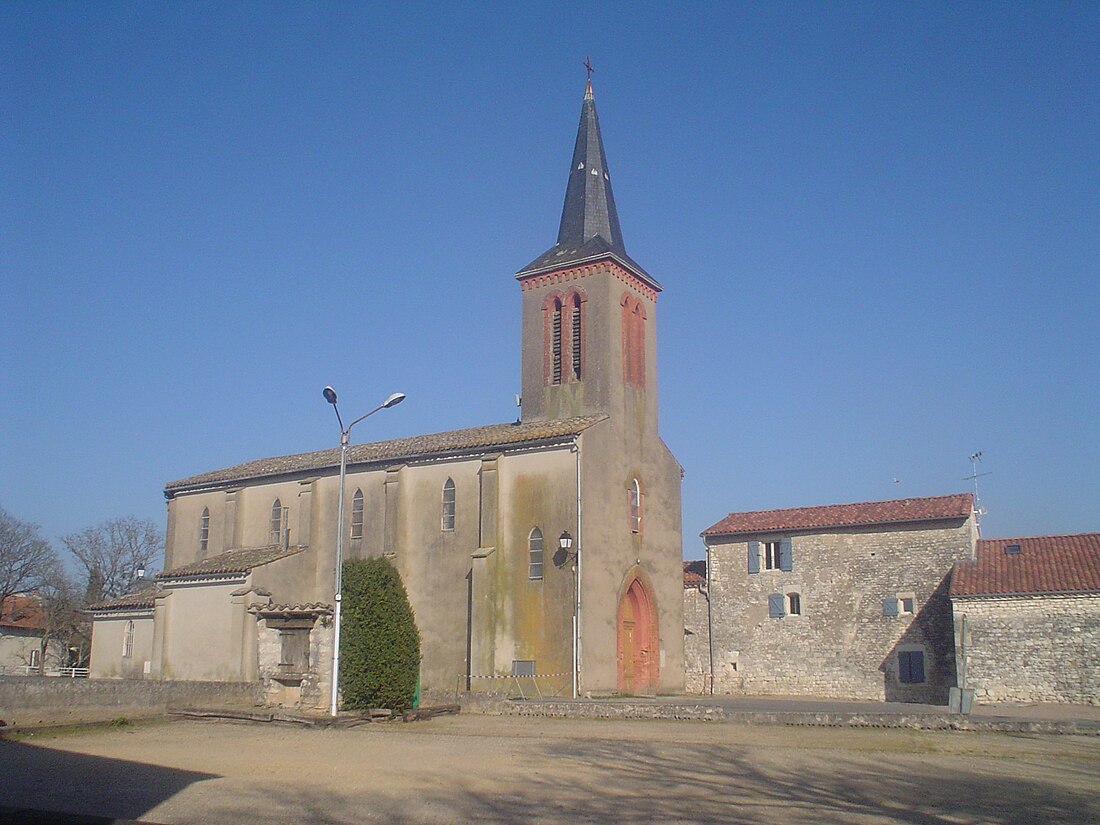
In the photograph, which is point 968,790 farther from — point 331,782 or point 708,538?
point 708,538

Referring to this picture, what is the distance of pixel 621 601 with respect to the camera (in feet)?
114

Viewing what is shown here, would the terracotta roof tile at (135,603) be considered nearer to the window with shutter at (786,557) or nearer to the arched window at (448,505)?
the arched window at (448,505)

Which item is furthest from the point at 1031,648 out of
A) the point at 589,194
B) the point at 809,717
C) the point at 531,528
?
the point at 589,194

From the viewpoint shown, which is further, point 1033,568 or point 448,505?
point 448,505

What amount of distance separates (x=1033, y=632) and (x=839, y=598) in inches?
344

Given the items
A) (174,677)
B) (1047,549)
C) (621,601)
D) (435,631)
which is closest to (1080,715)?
(1047,549)

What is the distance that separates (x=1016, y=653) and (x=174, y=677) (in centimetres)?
3039

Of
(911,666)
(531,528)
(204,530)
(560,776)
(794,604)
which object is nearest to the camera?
(560,776)

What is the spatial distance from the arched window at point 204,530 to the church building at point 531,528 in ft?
6.66

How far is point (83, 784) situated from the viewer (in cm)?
1428

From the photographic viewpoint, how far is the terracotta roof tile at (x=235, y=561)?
124 feet

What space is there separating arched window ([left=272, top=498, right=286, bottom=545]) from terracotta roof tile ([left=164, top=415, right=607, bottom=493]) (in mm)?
1389

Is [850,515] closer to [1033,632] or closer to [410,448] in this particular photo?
[1033,632]

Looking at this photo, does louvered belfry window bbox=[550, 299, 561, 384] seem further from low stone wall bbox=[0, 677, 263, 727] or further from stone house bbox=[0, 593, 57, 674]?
stone house bbox=[0, 593, 57, 674]
